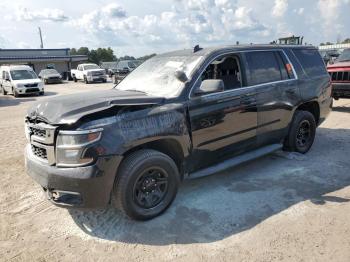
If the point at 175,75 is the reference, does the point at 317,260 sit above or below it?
below

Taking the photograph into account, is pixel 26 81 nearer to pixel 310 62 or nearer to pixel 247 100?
pixel 310 62

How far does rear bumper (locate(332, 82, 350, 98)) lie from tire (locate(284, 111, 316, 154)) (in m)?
4.23

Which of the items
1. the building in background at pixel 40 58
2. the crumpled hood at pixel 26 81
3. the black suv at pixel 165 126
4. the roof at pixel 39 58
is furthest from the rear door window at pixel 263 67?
the roof at pixel 39 58

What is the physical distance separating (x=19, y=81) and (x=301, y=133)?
18.5m

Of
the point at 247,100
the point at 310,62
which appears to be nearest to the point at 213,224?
the point at 247,100

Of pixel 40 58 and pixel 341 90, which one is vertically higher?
pixel 40 58

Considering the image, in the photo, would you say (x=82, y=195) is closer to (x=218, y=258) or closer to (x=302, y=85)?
(x=218, y=258)

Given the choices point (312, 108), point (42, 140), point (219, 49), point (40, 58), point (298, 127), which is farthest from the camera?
point (40, 58)

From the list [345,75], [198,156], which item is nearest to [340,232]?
[198,156]

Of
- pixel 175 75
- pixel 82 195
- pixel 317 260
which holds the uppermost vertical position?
pixel 175 75

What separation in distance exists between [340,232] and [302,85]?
2877 mm

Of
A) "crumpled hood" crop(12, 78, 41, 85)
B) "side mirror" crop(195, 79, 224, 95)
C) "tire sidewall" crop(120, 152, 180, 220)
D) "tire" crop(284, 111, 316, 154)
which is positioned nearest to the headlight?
"tire sidewall" crop(120, 152, 180, 220)

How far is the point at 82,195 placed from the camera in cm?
341

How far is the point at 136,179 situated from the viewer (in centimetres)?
365
